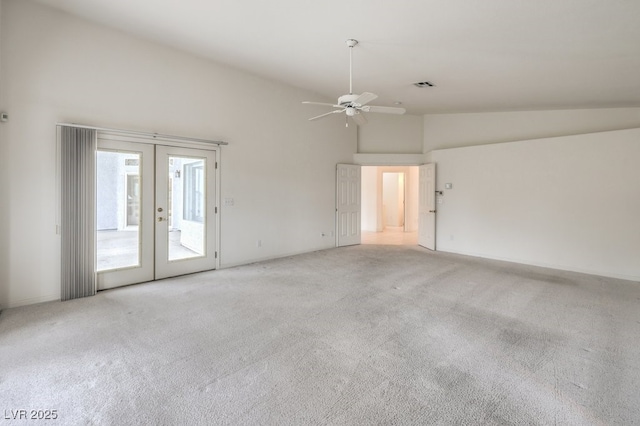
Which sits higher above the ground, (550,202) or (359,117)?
(359,117)

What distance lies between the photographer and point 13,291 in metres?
3.76

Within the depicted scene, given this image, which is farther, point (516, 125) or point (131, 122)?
point (516, 125)

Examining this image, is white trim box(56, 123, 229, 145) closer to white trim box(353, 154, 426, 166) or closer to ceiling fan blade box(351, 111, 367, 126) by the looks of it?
ceiling fan blade box(351, 111, 367, 126)

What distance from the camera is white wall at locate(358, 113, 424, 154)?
27.3 feet

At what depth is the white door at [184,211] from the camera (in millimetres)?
4945

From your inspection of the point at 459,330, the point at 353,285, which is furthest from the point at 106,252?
the point at 459,330

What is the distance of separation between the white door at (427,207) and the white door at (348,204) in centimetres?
165

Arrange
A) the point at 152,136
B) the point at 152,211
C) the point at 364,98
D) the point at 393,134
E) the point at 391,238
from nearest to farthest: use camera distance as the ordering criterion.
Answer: the point at 364,98 → the point at 152,136 → the point at 152,211 → the point at 393,134 → the point at 391,238

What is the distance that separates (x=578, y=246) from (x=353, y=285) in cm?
433

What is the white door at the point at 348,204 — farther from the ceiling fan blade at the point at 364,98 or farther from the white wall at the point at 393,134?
the ceiling fan blade at the point at 364,98

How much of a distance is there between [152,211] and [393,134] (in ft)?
19.9

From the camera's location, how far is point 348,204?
8.20 m

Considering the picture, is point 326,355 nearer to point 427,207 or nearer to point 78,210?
point 78,210

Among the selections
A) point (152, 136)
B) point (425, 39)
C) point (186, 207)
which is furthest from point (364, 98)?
point (186, 207)
